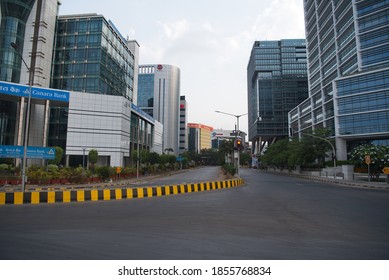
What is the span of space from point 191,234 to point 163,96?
126m

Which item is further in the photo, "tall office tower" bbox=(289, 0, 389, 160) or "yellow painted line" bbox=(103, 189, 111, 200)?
"tall office tower" bbox=(289, 0, 389, 160)

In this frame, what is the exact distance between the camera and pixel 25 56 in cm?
5650

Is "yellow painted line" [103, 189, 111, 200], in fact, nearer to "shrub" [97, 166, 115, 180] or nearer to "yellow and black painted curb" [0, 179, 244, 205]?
"yellow and black painted curb" [0, 179, 244, 205]

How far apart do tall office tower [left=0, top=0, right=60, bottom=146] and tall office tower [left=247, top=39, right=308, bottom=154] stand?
92.2 metres

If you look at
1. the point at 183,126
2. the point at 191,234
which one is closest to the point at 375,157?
the point at 191,234

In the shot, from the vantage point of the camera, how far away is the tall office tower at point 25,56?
48.6 metres

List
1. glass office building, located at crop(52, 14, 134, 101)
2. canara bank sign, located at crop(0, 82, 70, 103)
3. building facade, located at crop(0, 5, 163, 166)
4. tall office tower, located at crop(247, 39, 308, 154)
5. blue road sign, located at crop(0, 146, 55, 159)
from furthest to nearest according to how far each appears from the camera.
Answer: tall office tower, located at crop(247, 39, 308, 154) < glass office building, located at crop(52, 14, 134, 101) < building facade, located at crop(0, 5, 163, 166) < canara bank sign, located at crop(0, 82, 70, 103) < blue road sign, located at crop(0, 146, 55, 159)

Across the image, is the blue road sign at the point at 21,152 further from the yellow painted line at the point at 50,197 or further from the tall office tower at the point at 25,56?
the tall office tower at the point at 25,56

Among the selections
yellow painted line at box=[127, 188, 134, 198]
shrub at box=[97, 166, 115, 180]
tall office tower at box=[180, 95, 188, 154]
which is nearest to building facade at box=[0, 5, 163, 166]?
shrub at box=[97, 166, 115, 180]

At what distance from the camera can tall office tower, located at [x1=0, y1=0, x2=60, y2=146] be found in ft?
160

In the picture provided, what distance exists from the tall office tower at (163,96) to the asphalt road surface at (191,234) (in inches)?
4590

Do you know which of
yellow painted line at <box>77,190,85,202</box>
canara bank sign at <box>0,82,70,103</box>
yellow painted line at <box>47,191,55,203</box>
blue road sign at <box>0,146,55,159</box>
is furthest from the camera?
canara bank sign at <box>0,82,70,103</box>

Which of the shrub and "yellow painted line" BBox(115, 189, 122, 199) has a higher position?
the shrub

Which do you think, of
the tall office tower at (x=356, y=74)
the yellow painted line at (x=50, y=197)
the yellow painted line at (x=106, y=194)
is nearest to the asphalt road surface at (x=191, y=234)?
the yellow painted line at (x=50, y=197)
